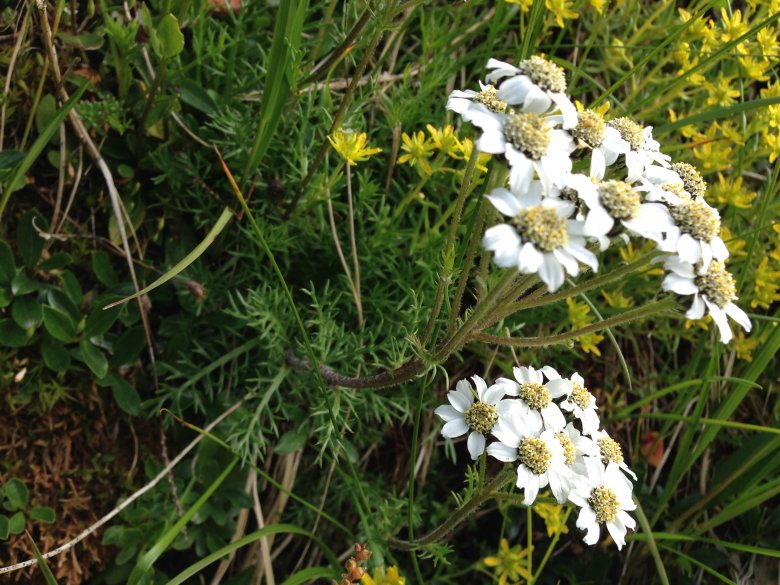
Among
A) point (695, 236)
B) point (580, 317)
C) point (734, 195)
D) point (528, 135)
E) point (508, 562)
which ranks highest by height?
point (528, 135)

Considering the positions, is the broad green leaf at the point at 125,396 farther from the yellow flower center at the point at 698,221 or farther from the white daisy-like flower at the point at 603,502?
the yellow flower center at the point at 698,221

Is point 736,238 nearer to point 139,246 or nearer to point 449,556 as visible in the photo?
point 449,556

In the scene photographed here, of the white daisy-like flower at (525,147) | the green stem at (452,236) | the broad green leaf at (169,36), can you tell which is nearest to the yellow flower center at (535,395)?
the green stem at (452,236)

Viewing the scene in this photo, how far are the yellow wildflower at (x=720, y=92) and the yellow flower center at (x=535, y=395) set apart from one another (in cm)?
114

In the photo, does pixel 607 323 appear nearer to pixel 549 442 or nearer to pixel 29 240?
pixel 549 442

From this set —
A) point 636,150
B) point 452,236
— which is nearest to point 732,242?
point 636,150

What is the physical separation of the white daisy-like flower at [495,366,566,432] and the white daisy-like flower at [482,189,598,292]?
376 mm

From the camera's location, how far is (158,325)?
6.30 feet

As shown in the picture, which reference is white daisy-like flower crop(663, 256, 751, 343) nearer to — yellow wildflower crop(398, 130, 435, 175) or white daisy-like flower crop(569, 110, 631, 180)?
white daisy-like flower crop(569, 110, 631, 180)

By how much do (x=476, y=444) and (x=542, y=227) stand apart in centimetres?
51

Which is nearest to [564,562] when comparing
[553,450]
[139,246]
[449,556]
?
[449,556]

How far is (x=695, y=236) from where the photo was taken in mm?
1155

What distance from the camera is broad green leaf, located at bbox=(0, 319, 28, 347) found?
162 centimetres

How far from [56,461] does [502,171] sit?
50.1 inches
